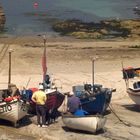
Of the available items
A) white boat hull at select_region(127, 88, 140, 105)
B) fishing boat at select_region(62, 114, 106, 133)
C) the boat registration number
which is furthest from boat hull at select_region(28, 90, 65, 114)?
white boat hull at select_region(127, 88, 140, 105)

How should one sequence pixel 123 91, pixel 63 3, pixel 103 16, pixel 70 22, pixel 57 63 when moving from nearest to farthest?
pixel 123 91 → pixel 57 63 → pixel 70 22 → pixel 103 16 → pixel 63 3

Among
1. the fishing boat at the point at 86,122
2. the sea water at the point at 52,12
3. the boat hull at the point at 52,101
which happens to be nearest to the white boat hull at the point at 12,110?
the boat hull at the point at 52,101

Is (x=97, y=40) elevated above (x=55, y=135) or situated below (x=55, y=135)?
above

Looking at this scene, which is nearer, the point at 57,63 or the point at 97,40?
the point at 57,63

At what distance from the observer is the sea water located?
45906 millimetres

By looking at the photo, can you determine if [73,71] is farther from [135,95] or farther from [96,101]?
[96,101]

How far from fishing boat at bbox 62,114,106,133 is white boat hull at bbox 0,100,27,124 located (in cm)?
161

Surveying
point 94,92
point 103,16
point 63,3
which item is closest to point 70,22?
point 103,16

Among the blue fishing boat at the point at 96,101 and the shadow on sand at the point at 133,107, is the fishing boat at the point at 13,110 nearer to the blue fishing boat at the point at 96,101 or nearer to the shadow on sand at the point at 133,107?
the blue fishing boat at the point at 96,101

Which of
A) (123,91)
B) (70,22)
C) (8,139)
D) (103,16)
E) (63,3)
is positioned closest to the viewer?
(8,139)

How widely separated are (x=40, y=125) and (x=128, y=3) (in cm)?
4530

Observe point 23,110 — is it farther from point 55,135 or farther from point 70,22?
point 70,22

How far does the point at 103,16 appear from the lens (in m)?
51.8

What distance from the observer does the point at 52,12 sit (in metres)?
54.6
